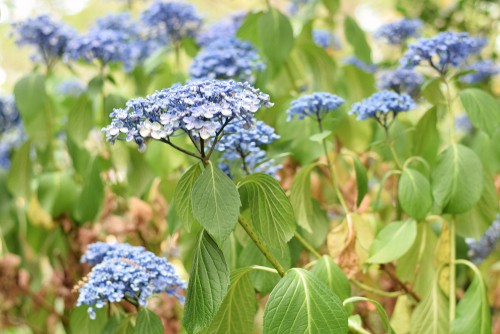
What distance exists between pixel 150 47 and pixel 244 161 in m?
1.08

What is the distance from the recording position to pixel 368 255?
122 cm

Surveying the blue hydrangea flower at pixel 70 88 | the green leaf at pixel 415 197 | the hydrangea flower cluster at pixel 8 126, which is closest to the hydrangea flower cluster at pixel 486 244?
the green leaf at pixel 415 197

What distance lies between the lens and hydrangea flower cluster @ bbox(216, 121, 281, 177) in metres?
1.09

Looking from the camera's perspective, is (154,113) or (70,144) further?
(70,144)

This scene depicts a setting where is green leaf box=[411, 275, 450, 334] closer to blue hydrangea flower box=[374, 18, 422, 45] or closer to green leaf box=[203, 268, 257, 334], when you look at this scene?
green leaf box=[203, 268, 257, 334]

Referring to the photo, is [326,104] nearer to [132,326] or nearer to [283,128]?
[283,128]

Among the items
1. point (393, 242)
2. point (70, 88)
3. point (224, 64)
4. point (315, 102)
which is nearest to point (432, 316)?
point (393, 242)

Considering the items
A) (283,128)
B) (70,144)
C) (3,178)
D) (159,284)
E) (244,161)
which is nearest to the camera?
(159,284)

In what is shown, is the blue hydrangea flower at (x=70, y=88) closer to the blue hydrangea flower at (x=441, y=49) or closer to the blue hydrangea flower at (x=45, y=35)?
the blue hydrangea flower at (x=45, y=35)

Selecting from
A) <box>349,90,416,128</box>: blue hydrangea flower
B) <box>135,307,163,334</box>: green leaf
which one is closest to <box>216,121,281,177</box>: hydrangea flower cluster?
<box>349,90,416,128</box>: blue hydrangea flower

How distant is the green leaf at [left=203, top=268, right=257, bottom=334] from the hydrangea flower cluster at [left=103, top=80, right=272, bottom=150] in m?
0.26

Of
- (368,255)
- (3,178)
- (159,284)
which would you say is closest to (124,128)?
(159,284)

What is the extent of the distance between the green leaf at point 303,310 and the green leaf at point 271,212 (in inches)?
2.4

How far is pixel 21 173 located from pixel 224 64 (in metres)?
0.69
